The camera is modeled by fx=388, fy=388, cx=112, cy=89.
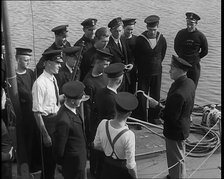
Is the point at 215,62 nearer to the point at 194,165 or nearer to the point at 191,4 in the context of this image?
the point at 191,4

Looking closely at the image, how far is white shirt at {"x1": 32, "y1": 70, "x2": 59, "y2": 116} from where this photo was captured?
3895mm

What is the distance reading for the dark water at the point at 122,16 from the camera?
3574 millimetres

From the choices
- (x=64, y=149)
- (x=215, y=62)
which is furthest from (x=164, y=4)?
(x=64, y=149)

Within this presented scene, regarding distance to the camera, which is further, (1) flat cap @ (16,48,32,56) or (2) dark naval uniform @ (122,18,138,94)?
(2) dark naval uniform @ (122,18,138,94)

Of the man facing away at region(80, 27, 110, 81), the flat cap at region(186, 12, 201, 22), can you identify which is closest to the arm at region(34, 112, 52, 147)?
the man facing away at region(80, 27, 110, 81)

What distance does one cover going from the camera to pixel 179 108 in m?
3.96

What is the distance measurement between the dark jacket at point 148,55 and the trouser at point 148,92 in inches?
3.8

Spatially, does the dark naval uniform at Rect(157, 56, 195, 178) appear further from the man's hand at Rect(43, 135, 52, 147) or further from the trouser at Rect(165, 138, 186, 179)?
the man's hand at Rect(43, 135, 52, 147)

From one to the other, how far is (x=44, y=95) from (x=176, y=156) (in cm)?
156

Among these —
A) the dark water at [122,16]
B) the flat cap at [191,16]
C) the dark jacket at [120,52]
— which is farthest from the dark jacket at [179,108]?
the flat cap at [191,16]

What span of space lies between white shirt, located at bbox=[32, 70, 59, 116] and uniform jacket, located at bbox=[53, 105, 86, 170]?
38cm

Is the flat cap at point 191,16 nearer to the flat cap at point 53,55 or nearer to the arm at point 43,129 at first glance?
the flat cap at point 53,55

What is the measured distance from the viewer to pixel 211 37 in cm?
1083

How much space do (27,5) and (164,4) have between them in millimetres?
5389
